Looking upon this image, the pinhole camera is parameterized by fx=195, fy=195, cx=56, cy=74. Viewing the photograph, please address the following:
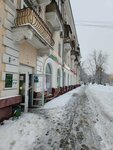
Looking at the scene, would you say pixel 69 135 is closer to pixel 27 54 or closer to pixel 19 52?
pixel 19 52

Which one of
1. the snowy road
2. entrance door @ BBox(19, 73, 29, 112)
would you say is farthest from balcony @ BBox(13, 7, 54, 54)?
the snowy road

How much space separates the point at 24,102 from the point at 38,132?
3375 millimetres

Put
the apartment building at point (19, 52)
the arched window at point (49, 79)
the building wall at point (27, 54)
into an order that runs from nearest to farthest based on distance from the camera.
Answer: the apartment building at point (19, 52)
the building wall at point (27, 54)
the arched window at point (49, 79)

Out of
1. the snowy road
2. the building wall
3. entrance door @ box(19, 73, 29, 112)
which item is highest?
the building wall

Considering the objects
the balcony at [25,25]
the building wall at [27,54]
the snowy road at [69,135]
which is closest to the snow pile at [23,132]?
the snowy road at [69,135]

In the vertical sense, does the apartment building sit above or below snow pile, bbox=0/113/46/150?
above

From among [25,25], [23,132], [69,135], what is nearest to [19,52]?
[25,25]

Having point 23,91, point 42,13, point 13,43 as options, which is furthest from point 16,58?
point 42,13

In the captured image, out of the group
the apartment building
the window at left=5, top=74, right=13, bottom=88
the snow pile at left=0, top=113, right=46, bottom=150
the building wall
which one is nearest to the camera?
the snow pile at left=0, top=113, right=46, bottom=150

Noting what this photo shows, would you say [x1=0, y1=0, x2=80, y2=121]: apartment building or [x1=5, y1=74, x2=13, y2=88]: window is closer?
[x1=0, y1=0, x2=80, y2=121]: apartment building

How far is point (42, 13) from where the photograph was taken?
12.6 metres

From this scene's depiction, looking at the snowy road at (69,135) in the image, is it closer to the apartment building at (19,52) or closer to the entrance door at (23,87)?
the entrance door at (23,87)

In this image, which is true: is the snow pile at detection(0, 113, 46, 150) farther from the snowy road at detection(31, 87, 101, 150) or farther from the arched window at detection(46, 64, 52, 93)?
the arched window at detection(46, 64, 52, 93)

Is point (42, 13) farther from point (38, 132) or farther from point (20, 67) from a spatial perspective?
point (38, 132)
